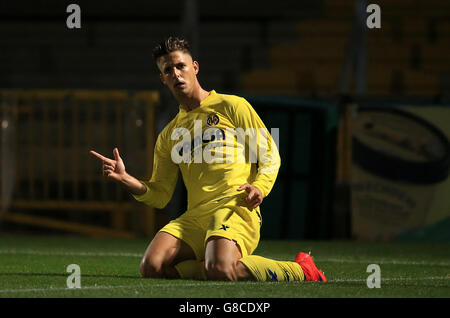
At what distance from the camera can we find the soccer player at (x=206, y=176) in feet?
18.4

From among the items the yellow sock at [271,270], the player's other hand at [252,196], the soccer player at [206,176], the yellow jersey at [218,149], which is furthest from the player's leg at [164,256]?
→ the player's other hand at [252,196]

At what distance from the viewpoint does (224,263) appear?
17.7 feet

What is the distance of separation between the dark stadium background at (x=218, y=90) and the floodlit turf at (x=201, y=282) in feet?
2.02

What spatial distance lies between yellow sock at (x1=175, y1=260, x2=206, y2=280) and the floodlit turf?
9.6 inches

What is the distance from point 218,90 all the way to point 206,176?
Result: 306 inches

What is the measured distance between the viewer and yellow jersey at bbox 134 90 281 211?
5.77 metres

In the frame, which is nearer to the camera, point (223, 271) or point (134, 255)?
point (223, 271)

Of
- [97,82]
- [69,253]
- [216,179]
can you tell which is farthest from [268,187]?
[97,82]

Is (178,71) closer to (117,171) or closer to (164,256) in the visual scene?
(117,171)

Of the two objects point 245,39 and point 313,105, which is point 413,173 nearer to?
point 313,105

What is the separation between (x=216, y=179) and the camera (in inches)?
228
